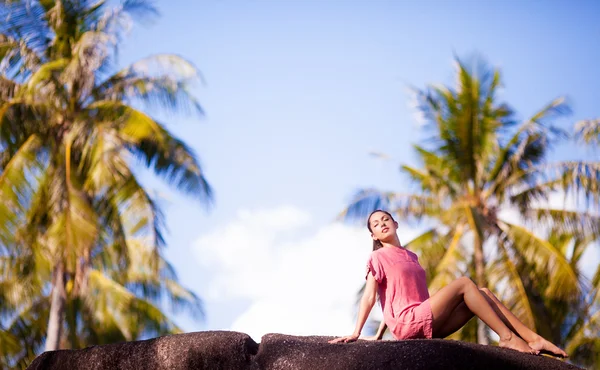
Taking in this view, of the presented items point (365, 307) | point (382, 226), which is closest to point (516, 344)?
point (365, 307)

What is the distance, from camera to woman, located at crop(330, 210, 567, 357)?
4.71 m

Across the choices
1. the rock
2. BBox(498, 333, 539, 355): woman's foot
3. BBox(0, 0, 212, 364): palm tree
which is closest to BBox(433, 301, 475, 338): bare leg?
BBox(498, 333, 539, 355): woman's foot

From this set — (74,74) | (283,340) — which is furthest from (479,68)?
(283,340)

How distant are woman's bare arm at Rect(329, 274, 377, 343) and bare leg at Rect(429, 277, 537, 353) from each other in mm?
406

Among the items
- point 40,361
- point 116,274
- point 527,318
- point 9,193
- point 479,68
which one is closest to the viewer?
point 40,361

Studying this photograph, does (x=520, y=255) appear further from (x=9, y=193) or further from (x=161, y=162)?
(x=9, y=193)

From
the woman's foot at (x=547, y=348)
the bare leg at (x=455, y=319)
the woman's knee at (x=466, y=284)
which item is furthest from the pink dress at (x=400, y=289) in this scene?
the woman's foot at (x=547, y=348)

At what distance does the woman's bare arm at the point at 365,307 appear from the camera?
466cm

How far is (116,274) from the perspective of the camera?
17.1m

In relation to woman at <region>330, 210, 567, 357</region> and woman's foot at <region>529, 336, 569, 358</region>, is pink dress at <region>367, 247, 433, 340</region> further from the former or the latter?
woman's foot at <region>529, 336, 569, 358</region>

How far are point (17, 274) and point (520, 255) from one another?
8862 millimetres

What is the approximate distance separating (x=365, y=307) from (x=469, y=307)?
0.64 m

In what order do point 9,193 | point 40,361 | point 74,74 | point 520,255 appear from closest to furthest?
point 40,361 → point 9,193 → point 74,74 → point 520,255

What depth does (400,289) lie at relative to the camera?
512cm
